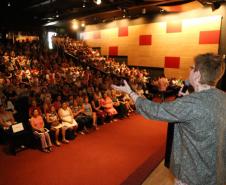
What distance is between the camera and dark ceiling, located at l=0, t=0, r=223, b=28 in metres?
8.96

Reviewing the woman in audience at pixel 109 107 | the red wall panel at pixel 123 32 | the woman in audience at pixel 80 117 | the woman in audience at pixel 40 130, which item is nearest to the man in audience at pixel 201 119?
the woman in audience at pixel 40 130

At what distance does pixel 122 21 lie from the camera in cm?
1247

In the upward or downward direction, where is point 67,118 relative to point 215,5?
downward

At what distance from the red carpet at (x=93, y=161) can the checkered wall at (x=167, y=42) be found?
18.4ft

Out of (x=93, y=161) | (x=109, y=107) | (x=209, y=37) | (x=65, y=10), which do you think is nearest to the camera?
(x=93, y=161)

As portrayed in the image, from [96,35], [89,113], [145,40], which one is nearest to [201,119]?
[89,113]

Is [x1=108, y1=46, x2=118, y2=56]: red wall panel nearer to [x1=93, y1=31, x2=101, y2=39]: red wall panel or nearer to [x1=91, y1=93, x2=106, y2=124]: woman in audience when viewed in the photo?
[x1=93, y1=31, x2=101, y2=39]: red wall panel

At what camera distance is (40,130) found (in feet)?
15.0

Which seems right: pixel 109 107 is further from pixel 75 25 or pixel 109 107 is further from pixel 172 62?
pixel 75 25

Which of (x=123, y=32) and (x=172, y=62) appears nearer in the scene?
(x=172, y=62)

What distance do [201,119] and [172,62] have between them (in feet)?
32.3

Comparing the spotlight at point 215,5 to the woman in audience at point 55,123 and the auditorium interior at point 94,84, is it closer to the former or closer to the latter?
the auditorium interior at point 94,84

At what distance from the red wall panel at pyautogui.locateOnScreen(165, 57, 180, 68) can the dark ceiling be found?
2340 millimetres

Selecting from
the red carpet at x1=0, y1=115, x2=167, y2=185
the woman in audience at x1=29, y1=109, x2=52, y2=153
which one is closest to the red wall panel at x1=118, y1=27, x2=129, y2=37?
the red carpet at x1=0, y1=115, x2=167, y2=185
